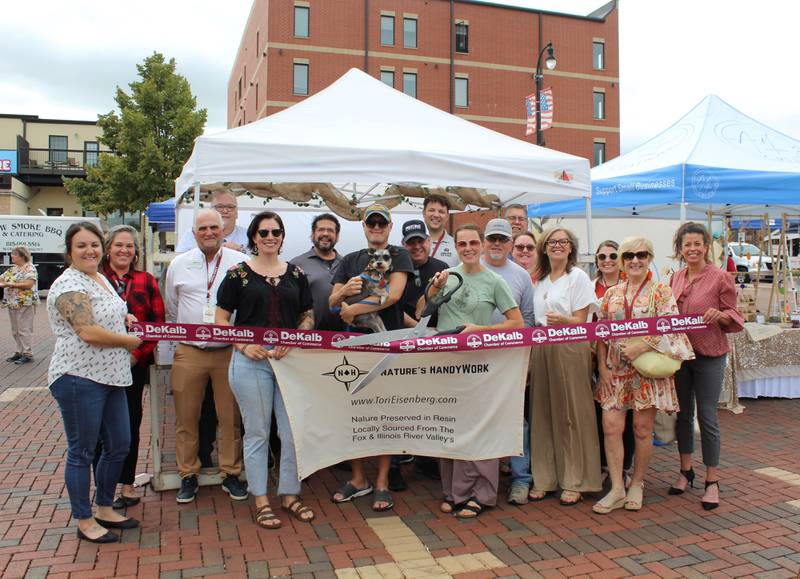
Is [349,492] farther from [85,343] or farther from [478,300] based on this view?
[85,343]

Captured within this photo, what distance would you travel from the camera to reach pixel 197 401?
14.3 feet

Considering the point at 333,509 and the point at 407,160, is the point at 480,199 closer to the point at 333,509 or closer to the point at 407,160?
the point at 407,160

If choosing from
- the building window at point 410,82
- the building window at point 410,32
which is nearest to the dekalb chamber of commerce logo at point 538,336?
the building window at point 410,82

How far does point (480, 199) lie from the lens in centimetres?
873

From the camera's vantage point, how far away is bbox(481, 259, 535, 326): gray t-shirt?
4523mm

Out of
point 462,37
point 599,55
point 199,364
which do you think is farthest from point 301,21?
point 199,364

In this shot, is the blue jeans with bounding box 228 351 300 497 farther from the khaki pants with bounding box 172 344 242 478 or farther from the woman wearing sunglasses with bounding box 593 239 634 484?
the woman wearing sunglasses with bounding box 593 239 634 484

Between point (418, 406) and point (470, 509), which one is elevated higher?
point (418, 406)

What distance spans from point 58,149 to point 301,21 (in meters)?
20.5

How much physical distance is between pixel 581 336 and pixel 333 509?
2003mm

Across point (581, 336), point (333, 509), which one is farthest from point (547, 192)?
point (333, 509)

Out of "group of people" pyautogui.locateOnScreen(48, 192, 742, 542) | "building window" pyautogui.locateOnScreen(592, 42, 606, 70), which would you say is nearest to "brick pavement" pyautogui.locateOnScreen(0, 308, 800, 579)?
"group of people" pyautogui.locateOnScreen(48, 192, 742, 542)

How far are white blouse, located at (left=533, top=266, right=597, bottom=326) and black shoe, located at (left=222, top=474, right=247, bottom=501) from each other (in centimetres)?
241

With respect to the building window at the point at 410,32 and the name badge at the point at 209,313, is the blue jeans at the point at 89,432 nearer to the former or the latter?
the name badge at the point at 209,313
